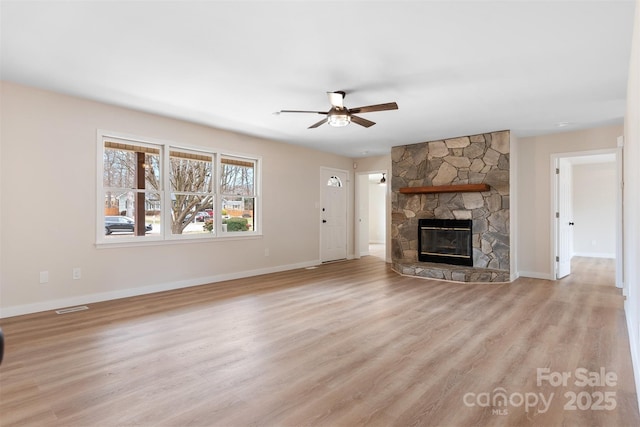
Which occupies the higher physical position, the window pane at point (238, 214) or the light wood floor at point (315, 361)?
the window pane at point (238, 214)

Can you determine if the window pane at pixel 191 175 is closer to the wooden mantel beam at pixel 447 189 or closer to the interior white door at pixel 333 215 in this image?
the interior white door at pixel 333 215

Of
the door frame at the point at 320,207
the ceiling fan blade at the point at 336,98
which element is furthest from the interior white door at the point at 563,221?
the ceiling fan blade at the point at 336,98

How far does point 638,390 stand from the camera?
2094 millimetres

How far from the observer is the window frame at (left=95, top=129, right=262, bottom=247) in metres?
4.29

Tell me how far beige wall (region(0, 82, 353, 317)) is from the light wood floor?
337 mm

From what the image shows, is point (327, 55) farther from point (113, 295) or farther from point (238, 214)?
point (113, 295)

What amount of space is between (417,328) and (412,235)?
3.59m

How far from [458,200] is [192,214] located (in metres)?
4.48

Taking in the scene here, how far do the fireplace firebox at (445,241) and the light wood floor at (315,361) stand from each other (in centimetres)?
162

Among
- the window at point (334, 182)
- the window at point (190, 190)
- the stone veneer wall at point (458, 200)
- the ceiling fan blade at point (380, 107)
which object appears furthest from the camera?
the window at point (334, 182)

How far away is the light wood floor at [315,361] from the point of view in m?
1.92

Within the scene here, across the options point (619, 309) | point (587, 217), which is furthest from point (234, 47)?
point (587, 217)

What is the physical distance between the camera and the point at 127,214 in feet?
15.1

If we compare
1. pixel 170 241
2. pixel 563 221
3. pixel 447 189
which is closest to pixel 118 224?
pixel 170 241
